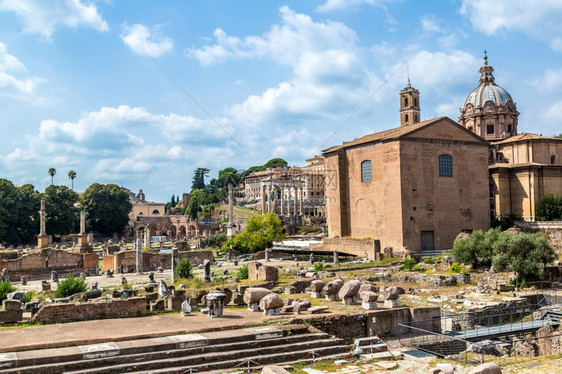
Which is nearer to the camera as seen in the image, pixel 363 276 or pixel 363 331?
pixel 363 331

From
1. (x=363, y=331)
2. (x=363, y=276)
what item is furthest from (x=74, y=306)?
(x=363, y=276)

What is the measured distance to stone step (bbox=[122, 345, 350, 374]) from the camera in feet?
36.2

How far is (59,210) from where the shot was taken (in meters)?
71.3

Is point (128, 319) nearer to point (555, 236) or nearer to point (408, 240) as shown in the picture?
point (408, 240)

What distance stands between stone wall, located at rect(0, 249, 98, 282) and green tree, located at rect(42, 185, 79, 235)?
33439mm

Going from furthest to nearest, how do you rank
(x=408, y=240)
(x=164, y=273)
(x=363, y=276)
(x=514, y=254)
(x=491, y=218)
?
1. (x=491, y=218)
2. (x=408, y=240)
3. (x=164, y=273)
4. (x=363, y=276)
5. (x=514, y=254)

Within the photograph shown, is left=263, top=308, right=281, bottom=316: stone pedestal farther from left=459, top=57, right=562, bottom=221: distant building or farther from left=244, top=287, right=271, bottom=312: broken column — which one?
left=459, top=57, right=562, bottom=221: distant building

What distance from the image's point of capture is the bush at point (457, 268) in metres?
30.9

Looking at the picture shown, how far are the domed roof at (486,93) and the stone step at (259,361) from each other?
52.1 m

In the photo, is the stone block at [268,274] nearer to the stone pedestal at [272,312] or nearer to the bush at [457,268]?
the stone pedestal at [272,312]

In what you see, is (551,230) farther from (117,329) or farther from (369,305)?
(117,329)

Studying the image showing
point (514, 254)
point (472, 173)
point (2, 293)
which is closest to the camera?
point (2, 293)

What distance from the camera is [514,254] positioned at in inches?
1095

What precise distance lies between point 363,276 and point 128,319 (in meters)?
18.1
